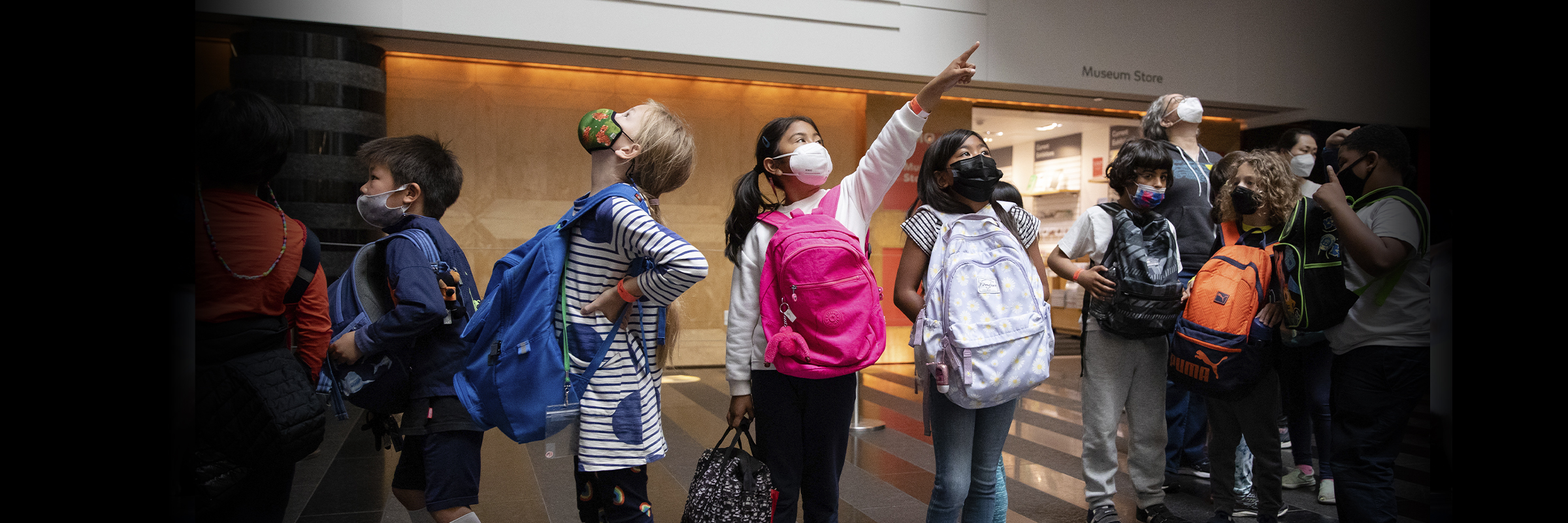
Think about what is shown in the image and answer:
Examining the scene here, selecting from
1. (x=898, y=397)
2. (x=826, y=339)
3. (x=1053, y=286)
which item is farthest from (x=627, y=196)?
(x=1053, y=286)

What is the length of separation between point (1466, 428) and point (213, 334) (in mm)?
2735

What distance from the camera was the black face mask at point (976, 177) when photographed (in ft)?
8.17

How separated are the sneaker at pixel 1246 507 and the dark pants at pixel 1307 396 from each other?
315 mm

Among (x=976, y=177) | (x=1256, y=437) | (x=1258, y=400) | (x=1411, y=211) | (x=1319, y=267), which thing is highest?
(x=976, y=177)

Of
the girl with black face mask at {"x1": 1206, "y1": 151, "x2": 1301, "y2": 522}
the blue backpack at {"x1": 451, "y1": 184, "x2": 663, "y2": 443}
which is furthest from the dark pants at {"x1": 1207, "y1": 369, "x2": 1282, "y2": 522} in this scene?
the blue backpack at {"x1": 451, "y1": 184, "x2": 663, "y2": 443}

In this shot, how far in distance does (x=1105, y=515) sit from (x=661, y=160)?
2.12m

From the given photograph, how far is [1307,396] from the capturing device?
3.59m

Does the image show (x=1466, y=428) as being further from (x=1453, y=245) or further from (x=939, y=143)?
(x=939, y=143)

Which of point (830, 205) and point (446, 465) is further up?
point (830, 205)

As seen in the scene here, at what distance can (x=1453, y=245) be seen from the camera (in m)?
2.07

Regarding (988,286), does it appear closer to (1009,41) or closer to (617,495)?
(617,495)

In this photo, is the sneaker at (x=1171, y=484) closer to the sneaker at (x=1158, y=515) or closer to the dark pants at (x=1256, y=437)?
the sneaker at (x=1158, y=515)

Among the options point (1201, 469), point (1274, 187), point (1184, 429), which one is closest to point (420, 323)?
point (1274, 187)

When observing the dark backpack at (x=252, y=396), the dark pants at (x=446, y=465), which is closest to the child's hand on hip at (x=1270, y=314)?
the dark pants at (x=446, y=465)
